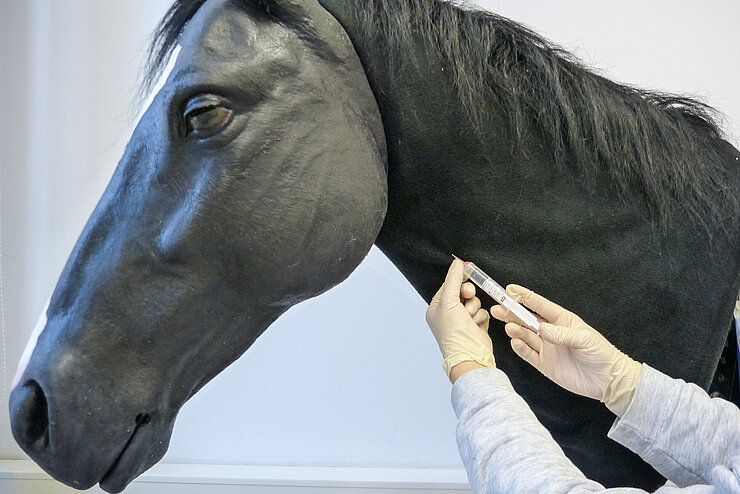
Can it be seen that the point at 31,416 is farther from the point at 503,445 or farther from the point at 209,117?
the point at 503,445

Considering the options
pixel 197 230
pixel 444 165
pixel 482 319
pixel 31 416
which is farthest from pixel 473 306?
pixel 31 416

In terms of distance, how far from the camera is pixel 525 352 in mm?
630

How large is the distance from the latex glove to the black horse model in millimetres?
31

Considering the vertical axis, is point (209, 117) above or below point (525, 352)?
above

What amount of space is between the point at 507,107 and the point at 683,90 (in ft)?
2.79

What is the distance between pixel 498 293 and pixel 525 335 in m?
0.06

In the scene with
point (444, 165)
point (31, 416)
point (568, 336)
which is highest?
point (444, 165)

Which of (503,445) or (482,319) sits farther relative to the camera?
(482,319)

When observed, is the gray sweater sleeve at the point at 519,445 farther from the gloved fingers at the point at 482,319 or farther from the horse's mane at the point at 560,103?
the horse's mane at the point at 560,103

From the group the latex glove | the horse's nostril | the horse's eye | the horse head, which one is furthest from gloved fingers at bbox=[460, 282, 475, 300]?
the horse's nostril

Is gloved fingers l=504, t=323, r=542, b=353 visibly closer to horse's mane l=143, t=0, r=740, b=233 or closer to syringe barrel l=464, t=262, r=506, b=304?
syringe barrel l=464, t=262, r=506, b=304

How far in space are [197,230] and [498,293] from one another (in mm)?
298

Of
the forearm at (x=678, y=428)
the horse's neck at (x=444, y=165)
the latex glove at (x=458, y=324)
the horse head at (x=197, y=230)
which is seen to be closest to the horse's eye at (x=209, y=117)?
the horse head at (x=197, y=230)

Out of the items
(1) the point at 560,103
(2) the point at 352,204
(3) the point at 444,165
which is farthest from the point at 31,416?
(1) the point at 560,103
